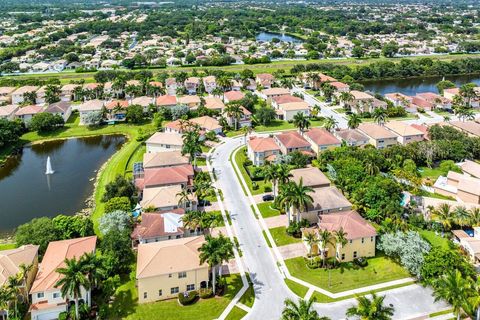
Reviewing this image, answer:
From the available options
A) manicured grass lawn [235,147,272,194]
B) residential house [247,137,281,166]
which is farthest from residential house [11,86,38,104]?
residential house [247,137,281,166]

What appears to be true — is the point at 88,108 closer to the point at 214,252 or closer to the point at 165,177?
the point at 165,177

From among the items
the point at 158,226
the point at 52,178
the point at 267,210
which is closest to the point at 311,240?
the point at 267,210

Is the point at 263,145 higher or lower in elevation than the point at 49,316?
higher

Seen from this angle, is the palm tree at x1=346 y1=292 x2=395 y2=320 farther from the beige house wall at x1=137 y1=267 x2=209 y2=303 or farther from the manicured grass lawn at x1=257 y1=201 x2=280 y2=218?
the manicured grass lawn at x1=257 y1=201 x2=280 y2=218

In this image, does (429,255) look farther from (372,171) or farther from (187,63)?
(187,63)

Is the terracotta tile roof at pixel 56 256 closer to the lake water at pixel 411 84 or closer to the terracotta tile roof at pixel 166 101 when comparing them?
the terracotta tile roof at pixel 166 101

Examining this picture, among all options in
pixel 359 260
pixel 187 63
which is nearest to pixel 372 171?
pixel 359 260
